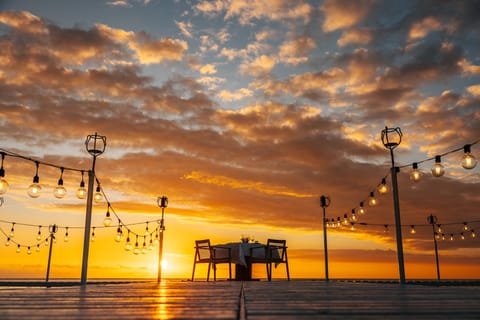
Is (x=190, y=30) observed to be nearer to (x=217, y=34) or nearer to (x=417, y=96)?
(x=217, y=34)

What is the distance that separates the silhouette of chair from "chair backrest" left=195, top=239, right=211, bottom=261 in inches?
55.0

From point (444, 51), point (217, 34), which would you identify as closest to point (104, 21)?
point (217, 34)

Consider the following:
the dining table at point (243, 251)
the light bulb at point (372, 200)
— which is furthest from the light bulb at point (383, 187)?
the dining table at point (243, 251)

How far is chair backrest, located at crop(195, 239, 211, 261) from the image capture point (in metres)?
11.5

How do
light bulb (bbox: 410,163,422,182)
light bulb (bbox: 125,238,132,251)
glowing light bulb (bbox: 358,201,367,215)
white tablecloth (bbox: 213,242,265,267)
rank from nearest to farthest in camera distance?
light bulb (bbox: 410,163,422,182) → white tablecloth (bbox: 213,242,265,267) → glowing light bulb (bbox: 358,201,367,215) → light bulb (bbox: 125,238,132,251)

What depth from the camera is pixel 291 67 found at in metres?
15.8

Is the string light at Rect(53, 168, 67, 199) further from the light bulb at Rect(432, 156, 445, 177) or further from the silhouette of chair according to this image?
the light bulb at Rect(432, 156, 445, 177)

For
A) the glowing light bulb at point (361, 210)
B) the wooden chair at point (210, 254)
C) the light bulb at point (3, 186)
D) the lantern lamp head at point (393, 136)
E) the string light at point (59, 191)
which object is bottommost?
the wooden chair at point (210, 254)

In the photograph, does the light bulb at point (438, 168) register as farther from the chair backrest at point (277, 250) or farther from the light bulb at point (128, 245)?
the light bulb at point (128, 245)

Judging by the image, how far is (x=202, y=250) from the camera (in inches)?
466

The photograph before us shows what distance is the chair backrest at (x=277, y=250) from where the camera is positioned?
37.4ft

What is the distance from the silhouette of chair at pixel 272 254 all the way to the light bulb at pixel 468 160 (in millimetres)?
6183

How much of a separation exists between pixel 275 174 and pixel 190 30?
13.2 metres

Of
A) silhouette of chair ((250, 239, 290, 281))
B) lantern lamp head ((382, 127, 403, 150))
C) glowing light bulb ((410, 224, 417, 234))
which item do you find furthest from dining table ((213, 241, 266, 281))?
glowing light bulb ((410, 224, 417, 234))
